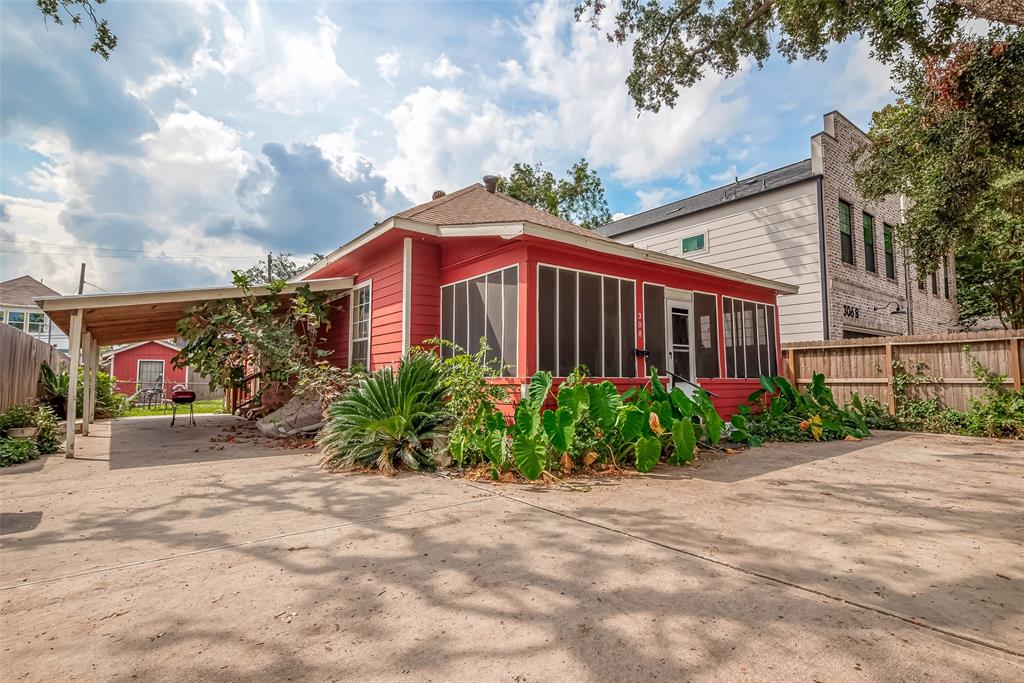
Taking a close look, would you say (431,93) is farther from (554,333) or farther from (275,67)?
(554,333)

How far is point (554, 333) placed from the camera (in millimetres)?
5996

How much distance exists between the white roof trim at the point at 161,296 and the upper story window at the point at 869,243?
12597 millimetres

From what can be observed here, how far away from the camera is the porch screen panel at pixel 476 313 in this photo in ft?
21.2

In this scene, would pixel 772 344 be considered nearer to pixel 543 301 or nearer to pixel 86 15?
pixel 543 301

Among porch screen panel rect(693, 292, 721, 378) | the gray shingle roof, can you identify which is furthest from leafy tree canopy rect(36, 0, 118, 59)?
the gray shingle roof

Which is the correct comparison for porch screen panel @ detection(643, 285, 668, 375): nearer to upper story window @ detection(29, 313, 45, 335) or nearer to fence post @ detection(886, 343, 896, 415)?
fence post @ detection(886, 343, 896, 415)

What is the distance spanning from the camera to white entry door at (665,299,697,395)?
7.70 m

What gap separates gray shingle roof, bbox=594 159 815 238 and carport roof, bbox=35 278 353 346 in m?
9.25

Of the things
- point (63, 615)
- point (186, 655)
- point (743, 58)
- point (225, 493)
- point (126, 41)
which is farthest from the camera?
point (743, 58)

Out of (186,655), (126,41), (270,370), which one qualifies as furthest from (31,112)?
(186,655)

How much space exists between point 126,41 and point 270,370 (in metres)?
4.83

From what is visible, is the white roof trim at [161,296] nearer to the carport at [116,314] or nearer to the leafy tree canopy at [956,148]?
the carport at [116,314]

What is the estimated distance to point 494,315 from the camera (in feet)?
20.4

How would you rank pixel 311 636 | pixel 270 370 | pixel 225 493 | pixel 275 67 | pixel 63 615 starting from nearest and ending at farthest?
pixel 311 636 < pixel 63 615 < pixel 225 493 < pixel 275 67 < pixel 270 370
